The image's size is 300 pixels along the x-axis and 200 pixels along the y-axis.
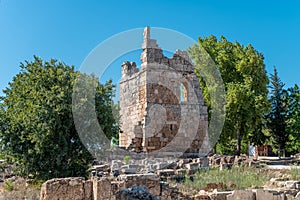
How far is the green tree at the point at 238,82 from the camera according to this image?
2233 centimetres

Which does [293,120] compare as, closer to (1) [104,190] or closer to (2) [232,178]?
(2) [232,178]

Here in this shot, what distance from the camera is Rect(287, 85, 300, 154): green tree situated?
94.1 ft

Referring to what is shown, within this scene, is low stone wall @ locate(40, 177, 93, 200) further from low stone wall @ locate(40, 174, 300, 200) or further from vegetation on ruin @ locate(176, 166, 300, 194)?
vegetation on ruin @ locate(176, 166, 300, 194)

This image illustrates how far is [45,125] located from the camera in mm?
10555

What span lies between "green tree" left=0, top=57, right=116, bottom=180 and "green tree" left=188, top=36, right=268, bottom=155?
40.6 feet

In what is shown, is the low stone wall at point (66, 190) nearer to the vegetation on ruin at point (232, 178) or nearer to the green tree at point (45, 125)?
the vegetation on ruin at point (232, 178)

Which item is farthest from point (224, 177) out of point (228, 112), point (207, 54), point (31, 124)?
point (207, 54)

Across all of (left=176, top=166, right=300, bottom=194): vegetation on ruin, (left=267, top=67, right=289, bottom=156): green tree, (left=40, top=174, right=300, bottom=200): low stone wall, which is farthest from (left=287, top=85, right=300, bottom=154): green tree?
(left=40, top=174, right=300, bottom=200): low stone wall

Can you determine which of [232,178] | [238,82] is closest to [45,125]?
[232,178]

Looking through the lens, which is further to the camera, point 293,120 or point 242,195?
point 293,120

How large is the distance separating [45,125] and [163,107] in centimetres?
848

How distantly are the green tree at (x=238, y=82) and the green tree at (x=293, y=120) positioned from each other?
6.51m

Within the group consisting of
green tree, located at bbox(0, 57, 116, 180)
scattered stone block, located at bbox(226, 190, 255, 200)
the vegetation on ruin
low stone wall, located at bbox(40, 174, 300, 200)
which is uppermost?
green tree, located at bbox(0, 57, 116, 180)

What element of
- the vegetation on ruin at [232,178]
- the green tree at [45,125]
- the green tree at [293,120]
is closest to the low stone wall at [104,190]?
the vegetation on ruin at [232,178]
